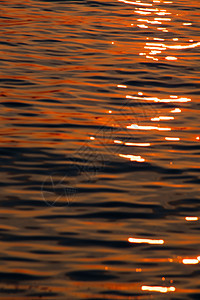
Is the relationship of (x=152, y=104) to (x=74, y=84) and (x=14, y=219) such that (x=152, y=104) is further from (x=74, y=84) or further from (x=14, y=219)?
(x=14, y=219)

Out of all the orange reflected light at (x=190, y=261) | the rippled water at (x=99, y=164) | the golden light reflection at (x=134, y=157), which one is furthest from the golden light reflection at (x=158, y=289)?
the golden light reflection at (x=134, y=157)

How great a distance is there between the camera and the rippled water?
7.19 metres

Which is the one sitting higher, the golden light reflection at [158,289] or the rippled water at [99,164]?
the rippled water at [99,164]

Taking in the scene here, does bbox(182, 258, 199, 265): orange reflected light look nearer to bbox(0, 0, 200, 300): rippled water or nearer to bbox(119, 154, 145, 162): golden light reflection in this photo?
bbox(0, 0, 200, 300): rippled water

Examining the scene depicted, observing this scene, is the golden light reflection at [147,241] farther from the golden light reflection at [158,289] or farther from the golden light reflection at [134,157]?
the golden light reflection at [134,157]

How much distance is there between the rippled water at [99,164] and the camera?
719 centimetres

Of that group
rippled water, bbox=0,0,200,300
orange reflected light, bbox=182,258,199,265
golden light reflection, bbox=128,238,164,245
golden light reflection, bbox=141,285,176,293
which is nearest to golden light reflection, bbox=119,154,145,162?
rippled water, bbox=0,0,200,300

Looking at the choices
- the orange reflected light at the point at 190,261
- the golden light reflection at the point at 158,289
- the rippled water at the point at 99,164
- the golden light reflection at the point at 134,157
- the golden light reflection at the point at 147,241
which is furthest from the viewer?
the golden light reflection at the point at 134,157

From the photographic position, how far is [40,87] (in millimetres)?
13359

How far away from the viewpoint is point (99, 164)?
32.8 feet

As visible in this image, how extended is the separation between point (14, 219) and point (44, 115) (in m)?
3.76

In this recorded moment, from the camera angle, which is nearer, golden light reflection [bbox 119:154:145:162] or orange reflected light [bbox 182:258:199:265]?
orange reflected light [bbox 182:258:199:265]

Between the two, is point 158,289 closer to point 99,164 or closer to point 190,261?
point 190,261

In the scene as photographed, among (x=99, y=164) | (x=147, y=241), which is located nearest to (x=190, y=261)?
(x=147, y=241)
